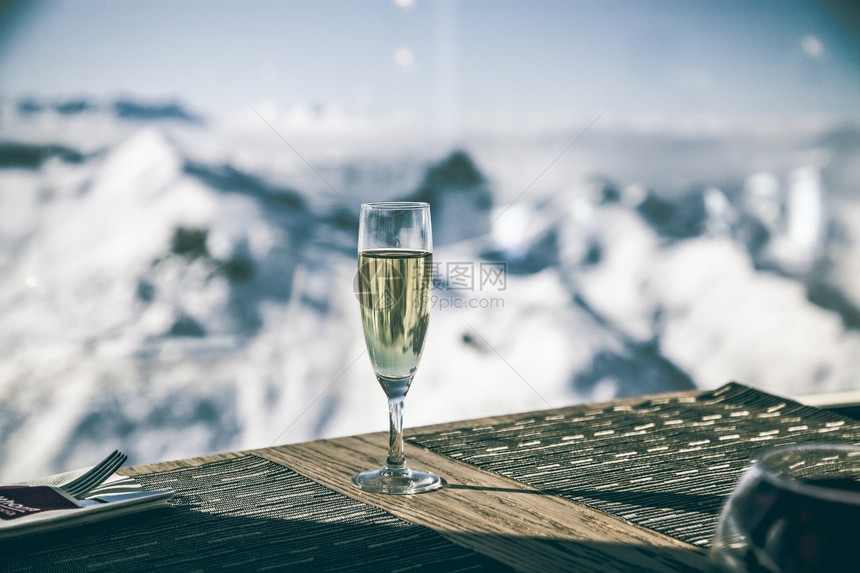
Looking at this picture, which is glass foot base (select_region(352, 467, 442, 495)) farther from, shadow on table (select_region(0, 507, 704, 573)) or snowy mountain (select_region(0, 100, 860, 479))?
snowy mountain (select_region(0, 100, 860, 479))

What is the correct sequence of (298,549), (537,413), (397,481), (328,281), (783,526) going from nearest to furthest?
(783,526) < (298,549) < (397,481) < (537,413) < (328,281)

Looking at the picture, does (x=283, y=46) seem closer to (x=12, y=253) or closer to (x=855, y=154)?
(x=12, y=253)

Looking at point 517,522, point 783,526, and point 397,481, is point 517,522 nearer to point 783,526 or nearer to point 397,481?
point 397,481

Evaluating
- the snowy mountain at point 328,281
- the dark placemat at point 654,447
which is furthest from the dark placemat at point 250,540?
the snowy mountain at point 328,281

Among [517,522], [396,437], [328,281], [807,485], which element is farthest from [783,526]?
[328,281]

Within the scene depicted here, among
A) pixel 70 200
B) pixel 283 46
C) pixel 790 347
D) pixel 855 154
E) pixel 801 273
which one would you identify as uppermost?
pixel 283 46

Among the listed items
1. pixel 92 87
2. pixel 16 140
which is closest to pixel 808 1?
pixel 92 87

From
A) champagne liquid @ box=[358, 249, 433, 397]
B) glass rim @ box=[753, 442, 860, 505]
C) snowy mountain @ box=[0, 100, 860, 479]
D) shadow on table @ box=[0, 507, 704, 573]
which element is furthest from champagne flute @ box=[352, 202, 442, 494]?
snowy mountain @ box=[0, 100, 860, 479]
